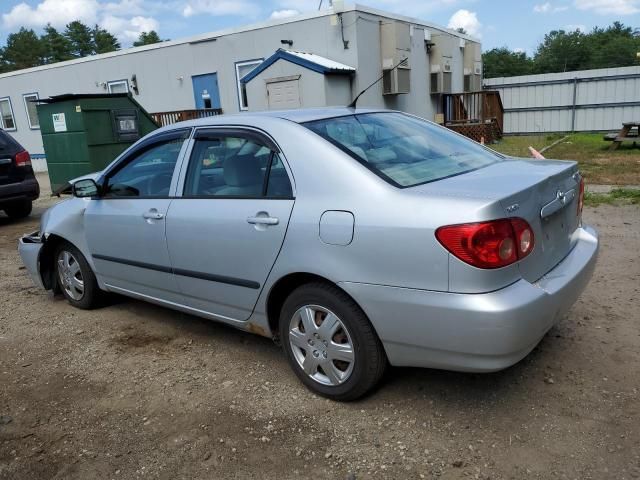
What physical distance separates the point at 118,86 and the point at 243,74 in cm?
507

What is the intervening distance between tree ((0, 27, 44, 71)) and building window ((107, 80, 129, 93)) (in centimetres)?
4925

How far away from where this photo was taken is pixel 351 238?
8.72 ft

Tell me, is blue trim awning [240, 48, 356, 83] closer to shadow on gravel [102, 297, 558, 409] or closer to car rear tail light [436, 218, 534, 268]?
shadow on gravel [102, 297, 558, 409]

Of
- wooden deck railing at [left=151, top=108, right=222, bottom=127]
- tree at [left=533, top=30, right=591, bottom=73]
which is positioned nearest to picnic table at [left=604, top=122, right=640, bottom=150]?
wooden deck railing at [left=151, top=108, right=222, bottom=127]

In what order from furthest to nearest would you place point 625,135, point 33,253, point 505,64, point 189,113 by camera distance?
1. point 505,64
2. point 189,113
3. point 625,135
4. point 33,253

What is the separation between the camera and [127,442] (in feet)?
9.18

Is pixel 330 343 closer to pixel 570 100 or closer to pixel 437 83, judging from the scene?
pixel 437 83

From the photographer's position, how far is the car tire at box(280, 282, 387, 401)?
2758mm

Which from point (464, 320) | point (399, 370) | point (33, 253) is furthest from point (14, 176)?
point (464, 320)

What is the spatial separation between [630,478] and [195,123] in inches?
120

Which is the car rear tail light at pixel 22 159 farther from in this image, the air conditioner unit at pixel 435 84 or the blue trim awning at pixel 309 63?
the air conditioner unit at pixel 435 84

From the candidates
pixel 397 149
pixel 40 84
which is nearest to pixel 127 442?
pixel 397 149

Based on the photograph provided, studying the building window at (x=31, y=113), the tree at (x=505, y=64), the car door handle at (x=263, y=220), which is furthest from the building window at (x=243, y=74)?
the tree at (x=505, y=64)

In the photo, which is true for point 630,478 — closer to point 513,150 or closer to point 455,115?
point 513,150
